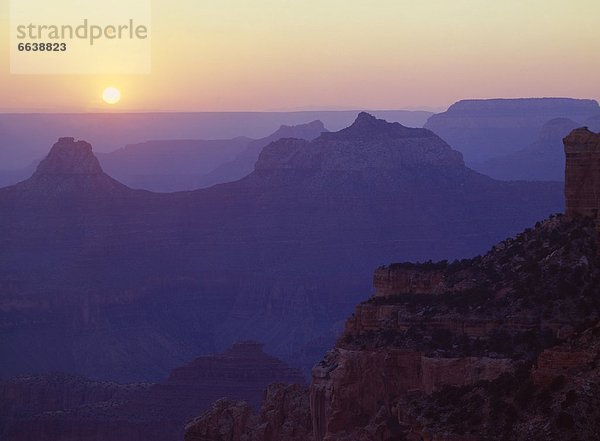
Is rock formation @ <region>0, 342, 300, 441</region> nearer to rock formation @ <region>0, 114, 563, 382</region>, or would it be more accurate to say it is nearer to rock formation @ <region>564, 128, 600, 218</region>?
rock formation @ <region>0, 114, 563, 382</region>

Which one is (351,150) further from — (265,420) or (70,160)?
(265,420)

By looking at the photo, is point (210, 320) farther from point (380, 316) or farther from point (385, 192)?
point (380, 316)

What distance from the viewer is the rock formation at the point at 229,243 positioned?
175 meters

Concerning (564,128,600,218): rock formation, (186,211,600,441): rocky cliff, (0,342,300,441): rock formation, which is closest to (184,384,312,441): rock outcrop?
(186,211,600,441): rocky cliff

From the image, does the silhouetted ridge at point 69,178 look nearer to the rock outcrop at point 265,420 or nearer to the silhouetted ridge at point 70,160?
the silhouetted ridge at point 70,160

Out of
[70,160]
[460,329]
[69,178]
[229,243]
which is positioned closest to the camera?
[460,329]

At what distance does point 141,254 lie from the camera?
634 feet

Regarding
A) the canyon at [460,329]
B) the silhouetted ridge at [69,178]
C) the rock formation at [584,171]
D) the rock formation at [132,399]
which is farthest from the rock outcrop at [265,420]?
the silhouetted ridge at [69,178]

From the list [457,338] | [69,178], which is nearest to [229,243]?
[69,178]

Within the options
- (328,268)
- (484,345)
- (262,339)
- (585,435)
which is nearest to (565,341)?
(585,435)

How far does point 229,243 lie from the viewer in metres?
197

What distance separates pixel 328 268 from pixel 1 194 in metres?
30.4

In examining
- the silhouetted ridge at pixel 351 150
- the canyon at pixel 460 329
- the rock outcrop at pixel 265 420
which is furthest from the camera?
the silhouetted ridge at pixel 351 150

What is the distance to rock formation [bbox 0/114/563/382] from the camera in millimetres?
174875
